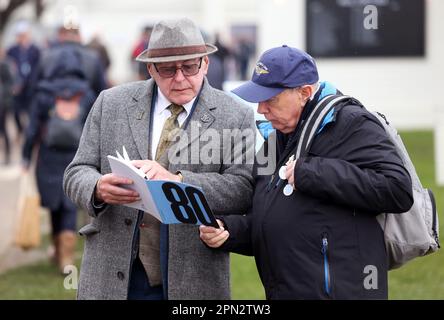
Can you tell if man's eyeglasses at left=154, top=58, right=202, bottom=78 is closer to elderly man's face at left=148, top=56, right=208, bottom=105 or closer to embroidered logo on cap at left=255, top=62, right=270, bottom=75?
elderly man's face at left=148, top=56, right=208, bottom=105

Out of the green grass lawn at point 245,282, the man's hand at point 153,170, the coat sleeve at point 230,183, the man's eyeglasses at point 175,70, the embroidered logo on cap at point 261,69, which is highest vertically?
the embroidered logo on cap at point 261,69

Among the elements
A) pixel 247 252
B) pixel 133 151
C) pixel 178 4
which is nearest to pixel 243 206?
pixel 247 252

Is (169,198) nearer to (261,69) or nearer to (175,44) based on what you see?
(261,69)

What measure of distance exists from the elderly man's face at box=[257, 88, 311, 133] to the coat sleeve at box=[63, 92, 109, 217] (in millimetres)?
804

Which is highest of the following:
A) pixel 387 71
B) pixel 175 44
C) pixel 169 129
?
pixel 175 44

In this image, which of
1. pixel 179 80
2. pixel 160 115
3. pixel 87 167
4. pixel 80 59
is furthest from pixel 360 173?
pixel 80 59

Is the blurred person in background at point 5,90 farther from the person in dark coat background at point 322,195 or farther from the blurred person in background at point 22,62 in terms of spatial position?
the person in dark coat background at point 322,195

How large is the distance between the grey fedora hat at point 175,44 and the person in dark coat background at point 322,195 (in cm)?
37

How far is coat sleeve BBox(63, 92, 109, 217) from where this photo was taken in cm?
430

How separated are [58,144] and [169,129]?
439 centimetres

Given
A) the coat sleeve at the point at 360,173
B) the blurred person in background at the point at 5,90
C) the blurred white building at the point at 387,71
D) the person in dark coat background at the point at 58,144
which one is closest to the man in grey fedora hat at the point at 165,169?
the coat sleeve at the point at 360,173

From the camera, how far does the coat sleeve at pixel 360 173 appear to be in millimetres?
3762

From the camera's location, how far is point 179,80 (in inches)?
170

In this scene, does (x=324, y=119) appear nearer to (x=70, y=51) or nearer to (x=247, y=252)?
(x=247, y=252)
